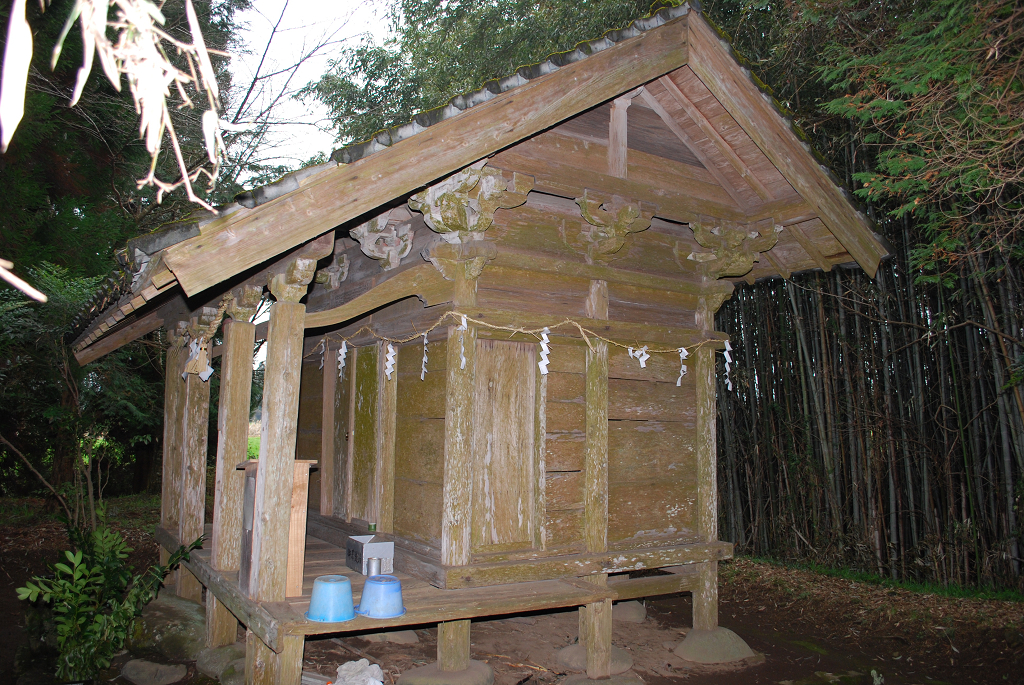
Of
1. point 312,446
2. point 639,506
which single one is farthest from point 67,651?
point 639,506

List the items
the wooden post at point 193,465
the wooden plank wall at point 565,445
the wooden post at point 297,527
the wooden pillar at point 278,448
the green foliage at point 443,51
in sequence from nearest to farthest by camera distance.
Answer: the wooden pillar at point 278,448 < the wooden post at point 297,527 < the wooden plank wall at point 565,445 < the wooden post at point 193,465 < the green foliage at point 443,51

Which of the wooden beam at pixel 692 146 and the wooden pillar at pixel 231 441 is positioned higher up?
the wooden beam at pixel 692 146

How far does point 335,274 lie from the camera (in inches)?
285

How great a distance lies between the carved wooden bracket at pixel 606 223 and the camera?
5.57 m

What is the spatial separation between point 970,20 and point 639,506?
4.49 m

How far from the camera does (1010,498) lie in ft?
22.6

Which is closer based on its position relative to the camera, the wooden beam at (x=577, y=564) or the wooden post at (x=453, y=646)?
the wooden post at (x=453, y=646)

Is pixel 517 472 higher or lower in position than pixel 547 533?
higher

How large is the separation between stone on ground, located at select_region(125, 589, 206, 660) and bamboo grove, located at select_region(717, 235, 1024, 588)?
7.06 meters

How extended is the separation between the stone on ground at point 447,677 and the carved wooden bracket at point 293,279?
8.87 feet

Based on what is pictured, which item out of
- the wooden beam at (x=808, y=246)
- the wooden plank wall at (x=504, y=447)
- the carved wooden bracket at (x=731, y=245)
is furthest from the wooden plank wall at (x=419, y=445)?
the wooden beam at (x=808, y=246)

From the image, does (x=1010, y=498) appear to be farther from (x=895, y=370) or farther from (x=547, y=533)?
(x=547, y=533)

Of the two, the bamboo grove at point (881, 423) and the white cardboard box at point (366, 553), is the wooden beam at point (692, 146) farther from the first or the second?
the white cardboard box at point (366, 553)

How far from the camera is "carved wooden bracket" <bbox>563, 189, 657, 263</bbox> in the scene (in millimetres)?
5574
